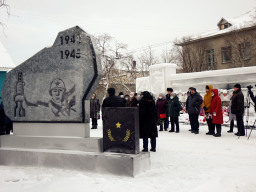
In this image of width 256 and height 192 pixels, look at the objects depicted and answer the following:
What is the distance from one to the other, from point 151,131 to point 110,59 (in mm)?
24621

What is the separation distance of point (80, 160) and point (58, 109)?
4.10ft

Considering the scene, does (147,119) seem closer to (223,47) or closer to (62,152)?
(62,152)

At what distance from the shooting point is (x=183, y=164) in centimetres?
624

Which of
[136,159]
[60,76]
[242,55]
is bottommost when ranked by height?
[136,159]

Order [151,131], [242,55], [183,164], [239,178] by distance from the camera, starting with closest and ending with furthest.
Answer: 1. [239,178]
2. [183,164]
3. [151,131]
4. [242,55]

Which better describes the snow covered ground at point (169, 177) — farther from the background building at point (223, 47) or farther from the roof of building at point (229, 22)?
the roof of building at point (229, 22)

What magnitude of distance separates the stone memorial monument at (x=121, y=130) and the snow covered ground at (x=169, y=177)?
1.86 feet

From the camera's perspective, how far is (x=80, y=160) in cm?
580

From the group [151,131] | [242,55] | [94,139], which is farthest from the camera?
[242,55]

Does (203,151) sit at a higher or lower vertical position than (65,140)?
lower

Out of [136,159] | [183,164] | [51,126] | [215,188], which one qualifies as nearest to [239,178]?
[215,188]

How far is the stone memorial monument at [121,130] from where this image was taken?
216 inches

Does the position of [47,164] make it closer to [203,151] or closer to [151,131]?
[151,131]

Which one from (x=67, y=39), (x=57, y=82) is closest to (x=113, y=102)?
(x=57, y=82)
